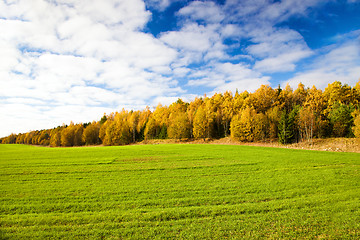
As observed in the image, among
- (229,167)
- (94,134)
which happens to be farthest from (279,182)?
(94,134)

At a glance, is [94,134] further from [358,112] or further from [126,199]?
[358,112]

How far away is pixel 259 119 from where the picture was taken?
2154 inches

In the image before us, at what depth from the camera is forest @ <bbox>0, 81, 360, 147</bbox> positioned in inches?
1949

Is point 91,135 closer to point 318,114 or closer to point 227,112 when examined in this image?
point 227,112

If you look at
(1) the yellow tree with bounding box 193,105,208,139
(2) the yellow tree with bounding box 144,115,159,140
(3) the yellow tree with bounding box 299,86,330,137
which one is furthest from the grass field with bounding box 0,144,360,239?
(2) the yellow tree with bounding box 144,115,159,140

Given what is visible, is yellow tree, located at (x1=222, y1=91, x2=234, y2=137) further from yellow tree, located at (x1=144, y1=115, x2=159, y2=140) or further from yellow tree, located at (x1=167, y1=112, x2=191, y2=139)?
yellow tree, located at (x1=144, y1=115, x2=159, y2=140)

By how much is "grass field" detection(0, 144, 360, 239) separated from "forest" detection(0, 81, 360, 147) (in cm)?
3671

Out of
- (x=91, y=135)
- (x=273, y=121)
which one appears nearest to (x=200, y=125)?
(x=273, y=121)

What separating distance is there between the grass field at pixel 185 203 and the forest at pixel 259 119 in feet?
120

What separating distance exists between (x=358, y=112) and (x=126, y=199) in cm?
5822

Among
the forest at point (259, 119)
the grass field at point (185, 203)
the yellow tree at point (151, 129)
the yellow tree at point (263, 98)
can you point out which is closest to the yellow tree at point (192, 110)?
the forest at point (259, 119)

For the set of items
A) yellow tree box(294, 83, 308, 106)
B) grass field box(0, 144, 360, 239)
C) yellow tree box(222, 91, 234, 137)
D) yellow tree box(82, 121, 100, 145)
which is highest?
yellow tree box(294, 83, 308, 106)

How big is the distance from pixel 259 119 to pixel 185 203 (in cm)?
5129

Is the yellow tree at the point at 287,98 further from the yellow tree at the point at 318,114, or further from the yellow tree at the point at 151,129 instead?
the yellow tree at the point at 151,129
